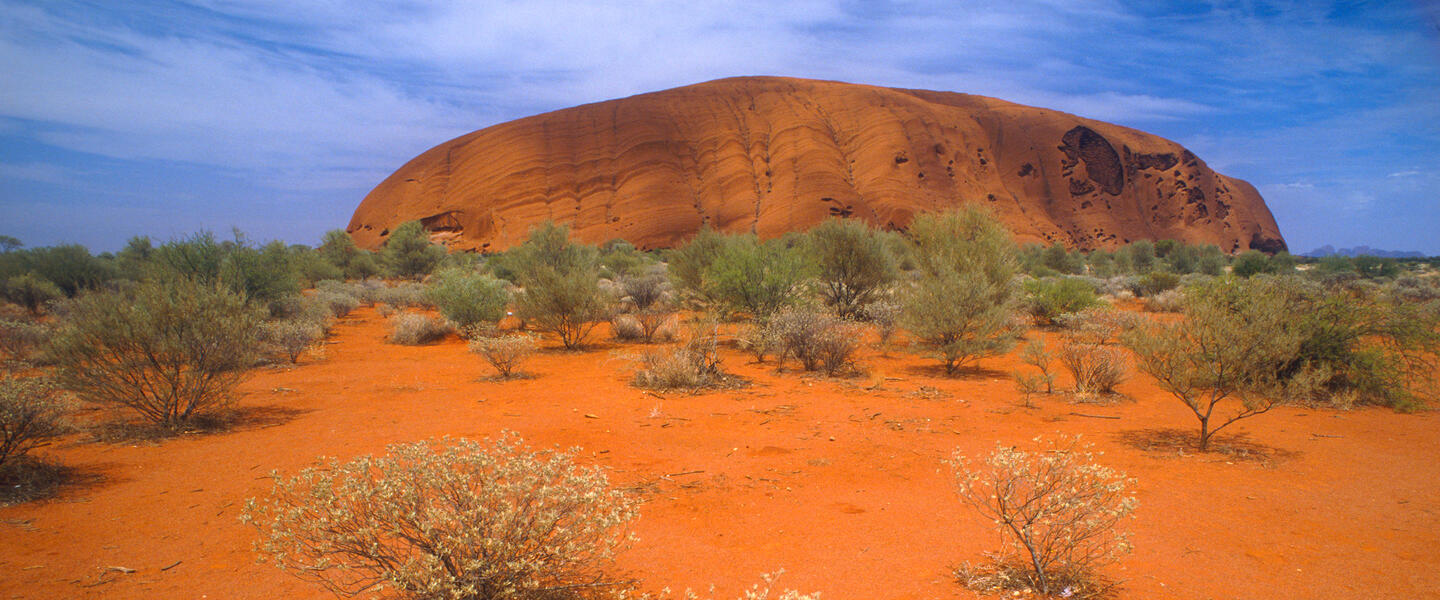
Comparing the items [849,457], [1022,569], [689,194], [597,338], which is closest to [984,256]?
[597,338]

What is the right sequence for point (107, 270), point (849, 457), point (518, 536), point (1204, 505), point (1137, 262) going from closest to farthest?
1. point (518, 536)
2. point (1204, 505)
3. point (849, 457)
4. point (107, 270)
5. point (1137, 262)

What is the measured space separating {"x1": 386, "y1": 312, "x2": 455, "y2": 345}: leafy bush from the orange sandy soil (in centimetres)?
403

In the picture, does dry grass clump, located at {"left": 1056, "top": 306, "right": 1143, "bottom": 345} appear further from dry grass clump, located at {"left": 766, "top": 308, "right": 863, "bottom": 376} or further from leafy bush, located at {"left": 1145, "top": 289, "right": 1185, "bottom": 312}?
dry grass clump, located at {"left": 766, "top": 308, "right": 863, "bottom": 376}

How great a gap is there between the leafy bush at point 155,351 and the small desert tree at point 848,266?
1138cm

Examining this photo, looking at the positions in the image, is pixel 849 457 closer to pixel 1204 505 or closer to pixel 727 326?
pixel 1204 505

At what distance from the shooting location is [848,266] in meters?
14.8

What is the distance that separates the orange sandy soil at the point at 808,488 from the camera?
3.39 m

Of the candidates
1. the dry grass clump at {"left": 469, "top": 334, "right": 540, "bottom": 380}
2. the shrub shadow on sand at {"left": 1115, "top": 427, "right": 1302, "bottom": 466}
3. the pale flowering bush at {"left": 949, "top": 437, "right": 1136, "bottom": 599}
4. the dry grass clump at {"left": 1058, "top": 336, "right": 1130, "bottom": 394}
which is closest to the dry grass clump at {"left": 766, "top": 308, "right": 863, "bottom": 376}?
the dry grass clump at {"left": 1058, "top": 336, "right": 1130, "bottom": 394}

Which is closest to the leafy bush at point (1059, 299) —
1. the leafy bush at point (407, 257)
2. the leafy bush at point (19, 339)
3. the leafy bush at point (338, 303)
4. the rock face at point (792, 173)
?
the leafy bush at point (338, 303)

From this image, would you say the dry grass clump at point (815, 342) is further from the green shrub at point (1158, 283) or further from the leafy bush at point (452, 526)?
the green shrub at point (1158, 283)

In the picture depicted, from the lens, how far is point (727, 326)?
14125 mm

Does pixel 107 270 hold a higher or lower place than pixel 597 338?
higher

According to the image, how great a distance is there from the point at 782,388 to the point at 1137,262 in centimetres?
3582

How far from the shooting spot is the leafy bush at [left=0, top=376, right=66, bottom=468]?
478cm
